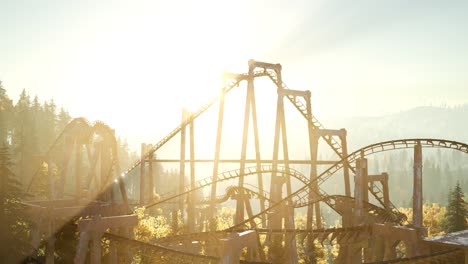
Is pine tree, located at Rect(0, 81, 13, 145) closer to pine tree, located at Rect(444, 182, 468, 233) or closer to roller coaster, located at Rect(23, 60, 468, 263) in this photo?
roller coaster, located at Rect(23, 60, 468, 263)

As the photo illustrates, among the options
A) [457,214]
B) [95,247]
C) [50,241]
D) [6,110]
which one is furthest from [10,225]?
[6,110]

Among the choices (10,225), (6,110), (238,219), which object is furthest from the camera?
(6,110)

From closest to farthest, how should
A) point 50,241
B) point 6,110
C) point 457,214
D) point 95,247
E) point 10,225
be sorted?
point 95,247 < point 50,241 < point 10,225 < point 457,214 < point 6,110

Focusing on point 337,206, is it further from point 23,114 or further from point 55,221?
point 23,114

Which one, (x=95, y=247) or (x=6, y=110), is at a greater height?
(x=6, y=110)

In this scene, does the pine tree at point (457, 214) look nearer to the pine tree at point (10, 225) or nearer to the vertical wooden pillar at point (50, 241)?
the vertical wooden pillar at point (50, 241)

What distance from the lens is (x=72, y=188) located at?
48562 mm

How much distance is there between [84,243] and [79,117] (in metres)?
8.29

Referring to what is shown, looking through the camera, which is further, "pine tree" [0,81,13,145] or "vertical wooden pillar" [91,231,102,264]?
"pine tree" [0,81,13,145]

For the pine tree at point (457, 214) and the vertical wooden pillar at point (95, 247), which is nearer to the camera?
the vertical wooden pillar at point (95, 247)

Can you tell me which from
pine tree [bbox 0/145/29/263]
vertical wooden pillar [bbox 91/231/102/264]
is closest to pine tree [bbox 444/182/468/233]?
vertical wooden pillar [bbox 91/231/102/264]

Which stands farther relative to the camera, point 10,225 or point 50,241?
point 10,225

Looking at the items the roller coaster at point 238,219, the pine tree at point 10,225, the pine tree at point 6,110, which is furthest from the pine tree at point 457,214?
the pine tree at point 6,110

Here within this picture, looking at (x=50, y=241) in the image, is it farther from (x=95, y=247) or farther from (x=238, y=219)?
(x=238, y=219)
